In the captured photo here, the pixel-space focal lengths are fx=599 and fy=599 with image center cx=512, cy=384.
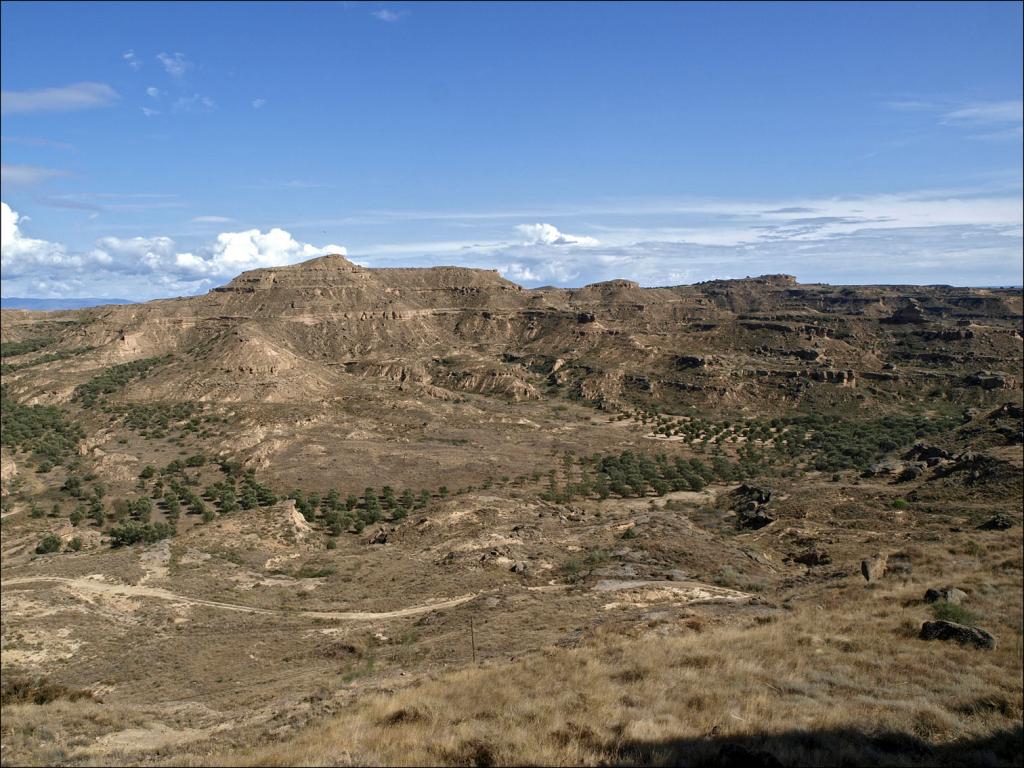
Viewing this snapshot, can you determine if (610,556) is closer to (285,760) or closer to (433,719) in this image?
(433,719)

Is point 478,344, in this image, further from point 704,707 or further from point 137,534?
point 704,707

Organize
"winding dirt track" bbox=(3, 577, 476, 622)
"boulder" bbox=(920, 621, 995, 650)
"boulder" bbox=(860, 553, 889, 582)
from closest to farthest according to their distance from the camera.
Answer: "boulder" bbox=(920, 621, 995, 650) → "boulder" bbox=(860, 553, 889, 582) → "winding dirt track" bbox=(3, 577, 476, 622)

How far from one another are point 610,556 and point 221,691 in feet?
60.6

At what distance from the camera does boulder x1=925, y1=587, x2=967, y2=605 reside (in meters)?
16.8

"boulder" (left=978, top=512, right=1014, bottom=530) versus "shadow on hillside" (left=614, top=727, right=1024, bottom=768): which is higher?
"shadow on hillside" (left=614, top=727, right=1024, bottom=768)

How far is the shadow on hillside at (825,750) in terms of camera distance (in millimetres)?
→ 8453

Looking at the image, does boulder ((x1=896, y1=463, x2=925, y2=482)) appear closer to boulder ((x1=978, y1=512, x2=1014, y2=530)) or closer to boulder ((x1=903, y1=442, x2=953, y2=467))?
boulder ((x1=903, y1=442, x2=953, y2=467))

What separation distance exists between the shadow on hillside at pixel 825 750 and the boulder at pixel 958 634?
15.7ft

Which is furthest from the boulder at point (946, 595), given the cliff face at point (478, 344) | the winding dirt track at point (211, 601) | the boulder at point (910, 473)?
the cliff face at point (478, 344)

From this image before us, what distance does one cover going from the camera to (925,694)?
11414 mm

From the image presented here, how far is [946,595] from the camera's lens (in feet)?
55.9

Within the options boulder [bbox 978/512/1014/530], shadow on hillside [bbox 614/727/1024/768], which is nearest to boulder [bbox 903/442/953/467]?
boulder [bbox 978/512/1014/530]

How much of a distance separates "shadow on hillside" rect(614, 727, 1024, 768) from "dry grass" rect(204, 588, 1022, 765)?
1.1 inches

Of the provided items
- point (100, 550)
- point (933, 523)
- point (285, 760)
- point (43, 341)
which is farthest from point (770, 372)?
point (43, 341)
